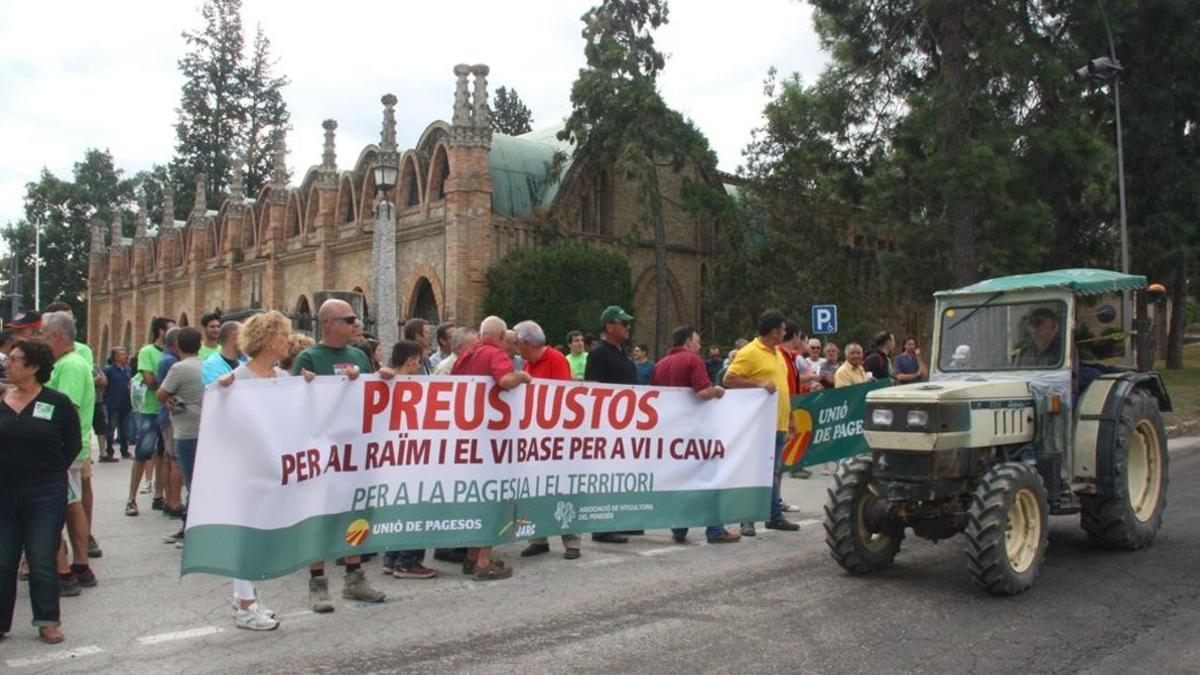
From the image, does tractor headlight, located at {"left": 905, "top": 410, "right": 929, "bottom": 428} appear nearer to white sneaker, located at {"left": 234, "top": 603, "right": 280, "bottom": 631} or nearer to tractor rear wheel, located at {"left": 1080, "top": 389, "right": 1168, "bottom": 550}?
tractor rear wheel, located at {"left": 1080, "top": 389, "right": 1168, "bottom": 550}

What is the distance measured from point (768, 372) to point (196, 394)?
5172 mm

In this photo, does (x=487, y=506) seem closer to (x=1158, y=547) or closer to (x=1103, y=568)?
(x=1103, y=568)

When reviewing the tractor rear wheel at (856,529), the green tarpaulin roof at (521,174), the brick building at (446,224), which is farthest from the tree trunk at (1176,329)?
the tractor rear wheel at (856,529)

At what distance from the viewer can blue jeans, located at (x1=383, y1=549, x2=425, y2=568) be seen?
7.73 metres

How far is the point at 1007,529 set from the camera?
681cm

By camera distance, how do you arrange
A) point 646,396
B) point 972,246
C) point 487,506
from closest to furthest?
1. point 487,506
2. point 646,396
3. point 972,246

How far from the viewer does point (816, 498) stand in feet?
38.8

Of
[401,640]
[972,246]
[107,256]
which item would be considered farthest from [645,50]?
[107,256]

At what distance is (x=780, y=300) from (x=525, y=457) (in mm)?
22375

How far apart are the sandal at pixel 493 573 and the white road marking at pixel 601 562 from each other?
710 millimetres

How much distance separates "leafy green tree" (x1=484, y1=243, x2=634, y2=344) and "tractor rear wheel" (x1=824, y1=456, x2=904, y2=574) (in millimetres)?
18996

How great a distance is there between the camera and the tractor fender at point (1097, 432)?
7785 millimetres

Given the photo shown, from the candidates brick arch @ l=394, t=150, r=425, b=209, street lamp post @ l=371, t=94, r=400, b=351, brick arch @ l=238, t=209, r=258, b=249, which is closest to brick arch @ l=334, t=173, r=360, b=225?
brick arch @ l=394, t=150, r=425, b=209

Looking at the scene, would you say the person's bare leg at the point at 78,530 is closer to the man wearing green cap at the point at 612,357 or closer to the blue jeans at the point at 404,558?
the blue jeans at the point at 404,558
